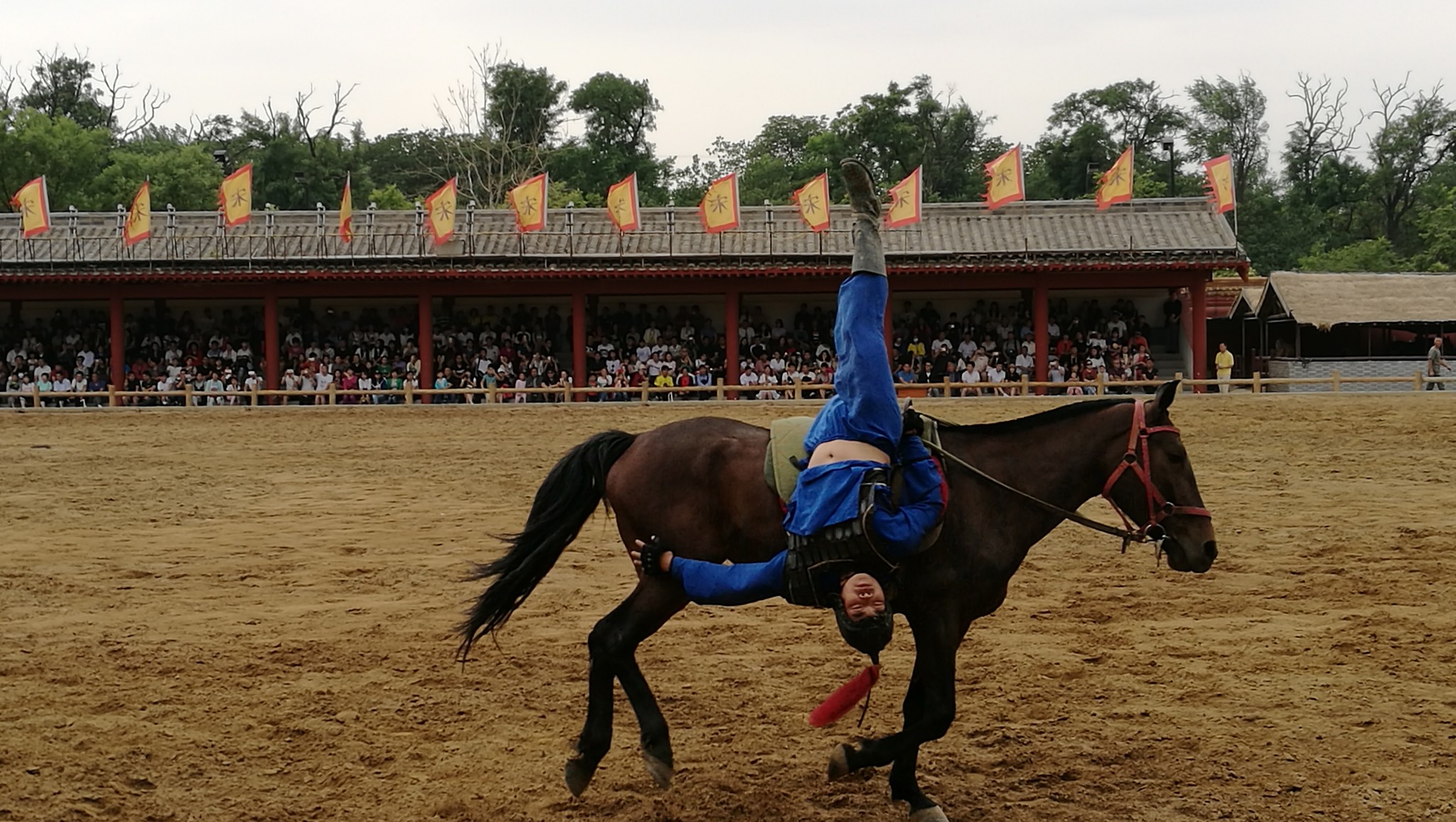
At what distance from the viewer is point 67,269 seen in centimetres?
3039

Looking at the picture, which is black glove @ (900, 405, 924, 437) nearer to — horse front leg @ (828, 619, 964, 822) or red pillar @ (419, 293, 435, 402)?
horse front leg @ (828, 619, 964, 822)

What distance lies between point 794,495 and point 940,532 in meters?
0.67

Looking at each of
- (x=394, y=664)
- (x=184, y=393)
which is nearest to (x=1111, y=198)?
(x=184, y=393)

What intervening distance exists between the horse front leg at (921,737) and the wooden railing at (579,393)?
18070 millimetres

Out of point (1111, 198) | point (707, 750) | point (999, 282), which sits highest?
point (1111, 198)

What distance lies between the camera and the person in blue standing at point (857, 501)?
530 centimetres

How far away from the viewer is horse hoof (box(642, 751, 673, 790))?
5.48 metres

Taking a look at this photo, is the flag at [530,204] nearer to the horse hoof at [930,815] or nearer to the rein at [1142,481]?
the rein at [1142,481]

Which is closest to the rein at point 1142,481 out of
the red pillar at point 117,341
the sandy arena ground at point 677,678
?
the sandy arena ground at point 677,678

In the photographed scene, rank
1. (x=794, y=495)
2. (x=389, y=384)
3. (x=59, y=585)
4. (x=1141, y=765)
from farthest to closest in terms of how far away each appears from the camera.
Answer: (x=389, y=384), (x=59, y=585), (x=1141, y=765), (x=794, y=495)

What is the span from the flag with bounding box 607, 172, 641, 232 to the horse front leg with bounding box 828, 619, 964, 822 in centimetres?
2603

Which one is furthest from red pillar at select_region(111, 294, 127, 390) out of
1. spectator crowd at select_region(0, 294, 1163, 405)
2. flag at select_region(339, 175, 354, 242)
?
flag at select_region(339, 175, 354, 242)

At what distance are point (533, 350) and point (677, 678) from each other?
77.5 ft

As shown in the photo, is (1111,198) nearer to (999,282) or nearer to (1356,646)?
(999,282)
